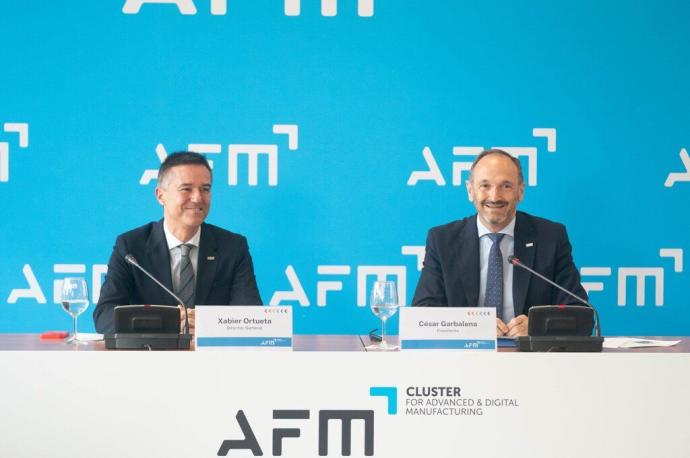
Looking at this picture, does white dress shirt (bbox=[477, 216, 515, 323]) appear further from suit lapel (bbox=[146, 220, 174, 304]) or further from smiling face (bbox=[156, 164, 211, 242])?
suit lapel (bbox=[146, 220, 174, 304])

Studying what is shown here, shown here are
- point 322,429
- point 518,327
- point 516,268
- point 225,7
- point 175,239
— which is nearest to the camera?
point 322,429

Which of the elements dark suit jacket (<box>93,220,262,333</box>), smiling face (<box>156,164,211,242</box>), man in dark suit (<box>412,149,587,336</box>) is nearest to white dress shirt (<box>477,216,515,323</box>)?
man in dark suit (<box>412,149,587,336</box>)

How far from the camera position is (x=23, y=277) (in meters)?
4.05

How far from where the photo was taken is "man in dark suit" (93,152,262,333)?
11.2ft

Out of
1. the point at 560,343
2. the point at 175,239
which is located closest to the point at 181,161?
the point at 175,239

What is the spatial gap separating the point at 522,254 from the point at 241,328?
158cm

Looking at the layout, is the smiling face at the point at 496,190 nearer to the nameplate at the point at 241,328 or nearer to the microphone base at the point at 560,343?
the microphone base at the point at 560,343

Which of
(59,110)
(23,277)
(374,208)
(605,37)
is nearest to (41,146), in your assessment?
(59,110)

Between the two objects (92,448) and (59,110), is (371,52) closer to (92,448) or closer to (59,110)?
(59,110)

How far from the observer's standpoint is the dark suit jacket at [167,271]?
3.36 metres

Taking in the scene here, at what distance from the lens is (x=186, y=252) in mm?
3537

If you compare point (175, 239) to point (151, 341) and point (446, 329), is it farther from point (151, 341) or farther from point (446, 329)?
point (446, 329)

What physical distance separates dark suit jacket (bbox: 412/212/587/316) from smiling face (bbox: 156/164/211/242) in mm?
1011

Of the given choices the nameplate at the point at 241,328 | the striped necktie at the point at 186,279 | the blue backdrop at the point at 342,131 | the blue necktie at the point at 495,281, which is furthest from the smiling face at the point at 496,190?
the nameplate at the point at 241,328
